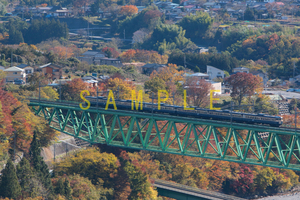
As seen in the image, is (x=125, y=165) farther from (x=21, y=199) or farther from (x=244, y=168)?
(x=244, y=168)

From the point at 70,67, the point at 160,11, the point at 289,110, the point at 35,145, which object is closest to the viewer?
the point at 35,145

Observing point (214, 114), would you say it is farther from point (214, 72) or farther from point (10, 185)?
point (214, 72)

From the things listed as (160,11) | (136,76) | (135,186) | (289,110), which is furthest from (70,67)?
(160,11)

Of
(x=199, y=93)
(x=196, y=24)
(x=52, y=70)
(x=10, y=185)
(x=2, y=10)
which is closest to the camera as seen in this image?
(x=10, y=185)

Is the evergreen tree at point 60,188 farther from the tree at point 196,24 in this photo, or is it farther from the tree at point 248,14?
the tree at point 248,14

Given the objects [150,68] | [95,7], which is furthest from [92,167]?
[95,7]

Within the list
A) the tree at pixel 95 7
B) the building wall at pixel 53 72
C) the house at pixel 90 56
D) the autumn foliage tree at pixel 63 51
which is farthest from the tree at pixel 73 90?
the tree at pixel 95 7
